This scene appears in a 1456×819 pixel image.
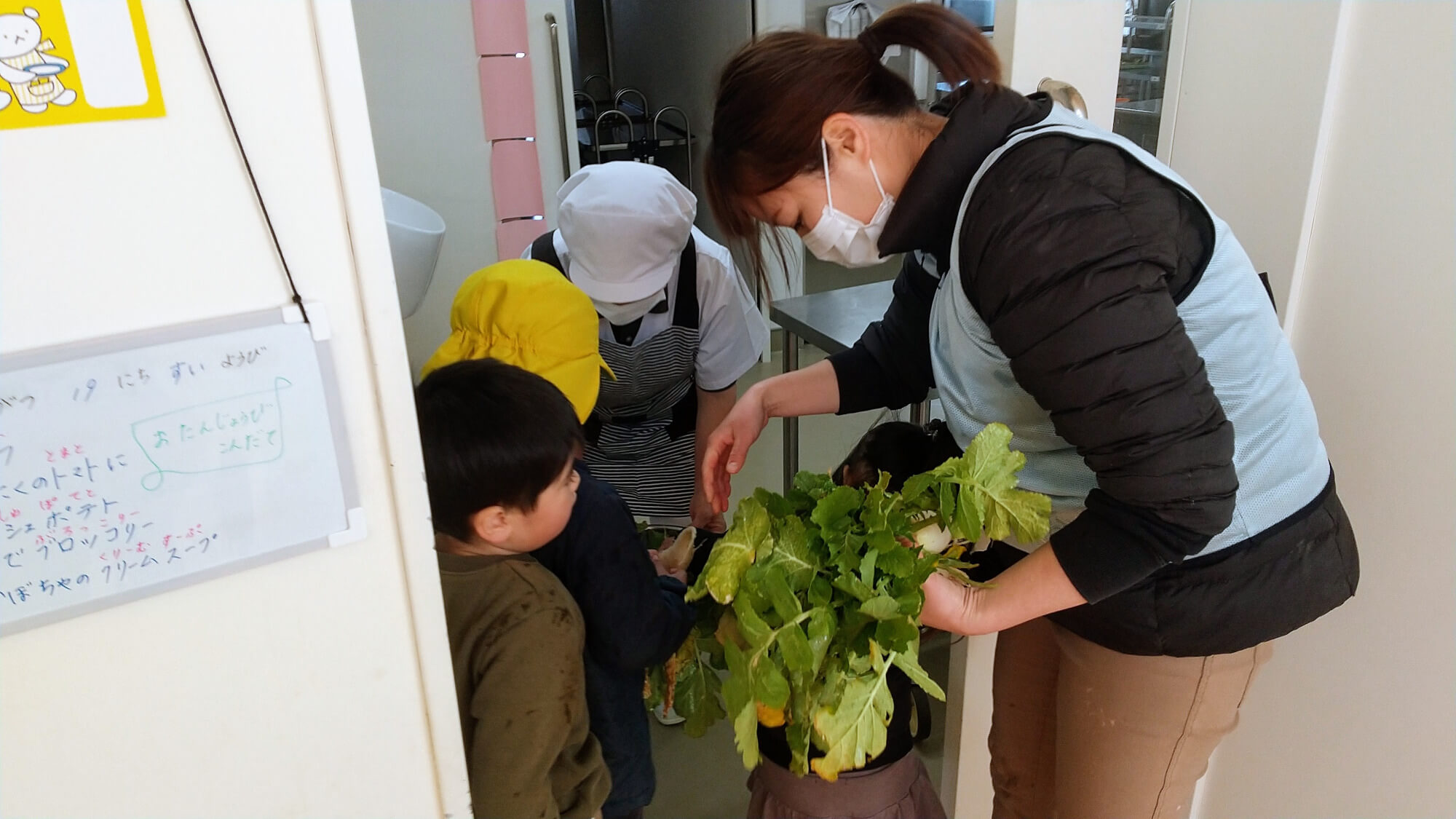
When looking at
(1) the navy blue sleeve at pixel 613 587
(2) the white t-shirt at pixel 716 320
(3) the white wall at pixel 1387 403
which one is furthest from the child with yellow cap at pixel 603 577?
(3) the white wall at pixel 1387 403

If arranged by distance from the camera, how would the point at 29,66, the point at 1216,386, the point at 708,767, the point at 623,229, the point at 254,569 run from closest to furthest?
the point at 29,66 < the point at 254,569 < the point at 1216,386 < the point at 623,229 < the point at 708,767

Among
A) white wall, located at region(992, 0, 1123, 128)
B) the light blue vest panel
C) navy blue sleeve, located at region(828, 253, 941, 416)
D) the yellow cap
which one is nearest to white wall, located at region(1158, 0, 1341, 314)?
white wall, located at region(992, 0, 1123, 128)

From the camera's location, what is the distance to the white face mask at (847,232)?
0.96m

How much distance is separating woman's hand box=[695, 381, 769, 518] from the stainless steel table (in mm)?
504

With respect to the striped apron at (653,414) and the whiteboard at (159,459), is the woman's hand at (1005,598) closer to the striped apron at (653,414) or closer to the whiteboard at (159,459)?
the whiteboard at (159,459)

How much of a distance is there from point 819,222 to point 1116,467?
388 mm

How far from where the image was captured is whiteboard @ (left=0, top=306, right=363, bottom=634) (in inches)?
23.2

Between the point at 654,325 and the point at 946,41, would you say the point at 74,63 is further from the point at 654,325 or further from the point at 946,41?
the point at 654,325

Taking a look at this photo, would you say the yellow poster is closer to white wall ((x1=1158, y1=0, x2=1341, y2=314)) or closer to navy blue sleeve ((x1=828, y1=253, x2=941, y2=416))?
navy blue sleeve ((x1=828, y1=253, x2=941, y2=416))

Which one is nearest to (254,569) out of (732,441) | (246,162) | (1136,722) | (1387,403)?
(246,162)

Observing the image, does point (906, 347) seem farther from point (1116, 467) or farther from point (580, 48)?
point (580, 48)

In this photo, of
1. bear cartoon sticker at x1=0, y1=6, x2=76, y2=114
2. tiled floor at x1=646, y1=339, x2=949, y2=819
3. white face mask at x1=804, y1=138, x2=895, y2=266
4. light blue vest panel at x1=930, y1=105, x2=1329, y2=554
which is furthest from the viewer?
tiled floor at x1=646, y1=339, x2=949, y2=819

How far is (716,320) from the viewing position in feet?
5.78

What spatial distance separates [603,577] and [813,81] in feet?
1.90
